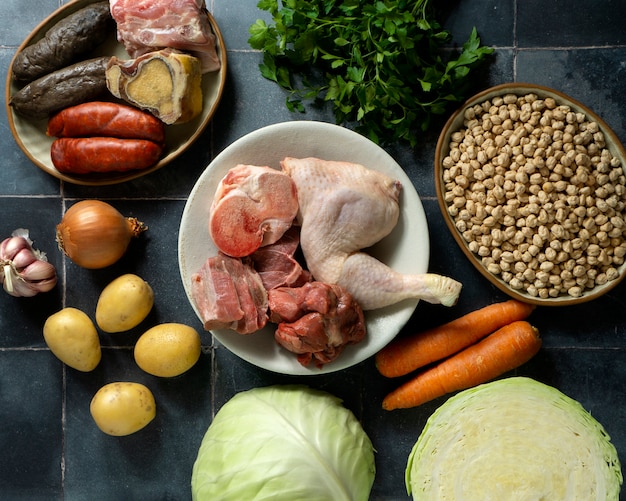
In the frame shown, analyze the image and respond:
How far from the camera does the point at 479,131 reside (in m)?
2.02

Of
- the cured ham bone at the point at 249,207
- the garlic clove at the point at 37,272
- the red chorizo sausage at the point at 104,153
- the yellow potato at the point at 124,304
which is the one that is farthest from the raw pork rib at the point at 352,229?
the garlic clove at the point at 37,272

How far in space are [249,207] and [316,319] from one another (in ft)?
1.22

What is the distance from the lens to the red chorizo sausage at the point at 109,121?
6.62ft

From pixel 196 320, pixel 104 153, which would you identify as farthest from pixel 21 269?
pixel 196 320

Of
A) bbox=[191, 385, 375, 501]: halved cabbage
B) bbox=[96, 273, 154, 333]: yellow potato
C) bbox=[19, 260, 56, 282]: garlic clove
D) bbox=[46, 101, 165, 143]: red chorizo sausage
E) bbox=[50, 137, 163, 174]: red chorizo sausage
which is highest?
bbox=[46, 101, 165, 143]: red chorizo sausage

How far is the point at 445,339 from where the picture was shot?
2107mm

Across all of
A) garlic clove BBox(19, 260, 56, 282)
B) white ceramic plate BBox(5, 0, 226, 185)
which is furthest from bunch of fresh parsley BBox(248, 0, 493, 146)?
garlic clove BBox(19, 260, 56, 282)

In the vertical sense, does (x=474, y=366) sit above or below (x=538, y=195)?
below

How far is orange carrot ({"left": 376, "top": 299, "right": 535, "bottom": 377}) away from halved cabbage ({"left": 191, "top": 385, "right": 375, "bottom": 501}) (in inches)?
8.9

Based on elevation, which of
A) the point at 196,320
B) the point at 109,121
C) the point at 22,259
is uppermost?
the point at 109,121

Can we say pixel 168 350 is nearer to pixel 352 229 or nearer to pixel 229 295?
pixel 229 295

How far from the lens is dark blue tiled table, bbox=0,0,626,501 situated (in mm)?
2137

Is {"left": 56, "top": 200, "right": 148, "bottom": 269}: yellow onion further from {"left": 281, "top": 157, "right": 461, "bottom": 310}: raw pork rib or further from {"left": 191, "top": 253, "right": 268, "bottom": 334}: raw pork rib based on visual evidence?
{"left": 281, "top": 157, "right": 461, "bottom": 310}: raw pork rib

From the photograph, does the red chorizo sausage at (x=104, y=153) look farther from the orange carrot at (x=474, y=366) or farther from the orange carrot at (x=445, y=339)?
the orange carrot at (x=474, y=366)
